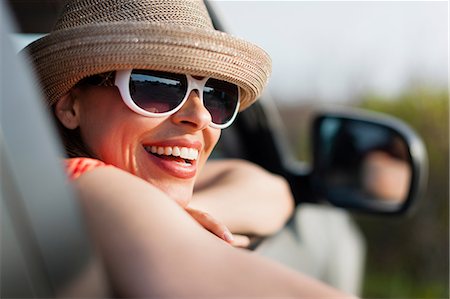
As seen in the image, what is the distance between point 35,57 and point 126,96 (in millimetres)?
287

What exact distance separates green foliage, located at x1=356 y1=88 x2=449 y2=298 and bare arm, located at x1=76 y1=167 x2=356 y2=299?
848 cm

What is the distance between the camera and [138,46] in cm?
195

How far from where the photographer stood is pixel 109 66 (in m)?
1.99

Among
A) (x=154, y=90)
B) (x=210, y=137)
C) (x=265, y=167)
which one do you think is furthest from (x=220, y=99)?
(x=265, y=167)

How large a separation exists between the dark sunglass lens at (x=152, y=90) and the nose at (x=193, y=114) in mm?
31

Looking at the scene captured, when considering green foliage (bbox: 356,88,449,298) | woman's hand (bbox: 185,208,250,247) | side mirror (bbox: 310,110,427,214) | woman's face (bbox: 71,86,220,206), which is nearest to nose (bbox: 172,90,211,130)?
woman's face (bbox: 71,86,220,206)

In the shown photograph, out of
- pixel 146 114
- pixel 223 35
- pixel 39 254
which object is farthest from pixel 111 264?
pixel 223 35

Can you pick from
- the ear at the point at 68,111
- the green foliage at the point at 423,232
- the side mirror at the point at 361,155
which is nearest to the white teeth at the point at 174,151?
the ear at the point at 68,111

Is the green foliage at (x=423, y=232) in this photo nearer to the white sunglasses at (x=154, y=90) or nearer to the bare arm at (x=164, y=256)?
the white sunglasses at (x=154, y=90)

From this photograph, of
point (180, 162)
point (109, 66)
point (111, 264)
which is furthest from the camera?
point (180, 162)

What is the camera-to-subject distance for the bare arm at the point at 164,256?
4.79ft

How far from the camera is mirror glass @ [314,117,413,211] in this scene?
3739 mm

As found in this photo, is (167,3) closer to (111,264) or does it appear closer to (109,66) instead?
(109,66)

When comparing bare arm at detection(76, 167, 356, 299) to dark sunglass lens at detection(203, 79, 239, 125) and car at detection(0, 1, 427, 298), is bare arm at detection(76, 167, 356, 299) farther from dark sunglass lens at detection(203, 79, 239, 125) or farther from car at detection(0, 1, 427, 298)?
dark sunglass lens at detection(203, 79, 239, 125)
